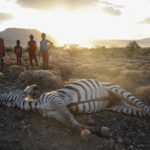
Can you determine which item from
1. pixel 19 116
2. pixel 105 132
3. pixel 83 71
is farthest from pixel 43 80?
pixel 105 132

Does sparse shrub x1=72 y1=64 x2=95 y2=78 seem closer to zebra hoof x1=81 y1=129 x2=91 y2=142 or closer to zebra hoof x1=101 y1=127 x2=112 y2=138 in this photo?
zebra hoof x1=101 y1=127 x2=112 y2=138

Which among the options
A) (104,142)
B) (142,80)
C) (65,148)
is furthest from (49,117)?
(142,80)

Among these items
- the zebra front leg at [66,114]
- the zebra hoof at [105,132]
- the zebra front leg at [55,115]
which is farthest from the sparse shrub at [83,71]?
the zebra hoof at [105,132]

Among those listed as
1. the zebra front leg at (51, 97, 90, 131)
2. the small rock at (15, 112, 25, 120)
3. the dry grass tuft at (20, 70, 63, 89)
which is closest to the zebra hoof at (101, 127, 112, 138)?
the zebra front leg at (51, 97, 90, 131)

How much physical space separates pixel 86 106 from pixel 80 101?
8.3 inches

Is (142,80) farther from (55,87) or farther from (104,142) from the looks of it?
(104,142)

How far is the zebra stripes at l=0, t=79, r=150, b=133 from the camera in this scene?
174 inches

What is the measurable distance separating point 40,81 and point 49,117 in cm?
398

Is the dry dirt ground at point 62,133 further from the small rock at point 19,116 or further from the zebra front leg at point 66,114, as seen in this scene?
the zebra front leg at point 66,114

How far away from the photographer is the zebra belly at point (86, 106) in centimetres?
465

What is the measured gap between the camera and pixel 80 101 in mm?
4672

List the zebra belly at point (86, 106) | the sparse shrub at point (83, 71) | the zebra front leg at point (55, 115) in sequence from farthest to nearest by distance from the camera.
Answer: the sparse shrub at point (83, 71) → the zebra belly at point (86, 106) → the zebra front leg at point (55, 115)

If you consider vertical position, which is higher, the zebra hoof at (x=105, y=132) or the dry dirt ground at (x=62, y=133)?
the zebra hoof at (x=105, y=132)

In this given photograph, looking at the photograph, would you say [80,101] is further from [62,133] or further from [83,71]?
[83,71]
